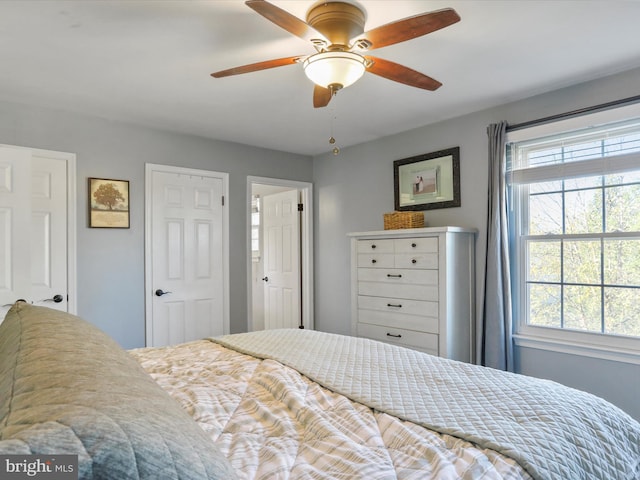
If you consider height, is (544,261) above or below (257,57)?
below

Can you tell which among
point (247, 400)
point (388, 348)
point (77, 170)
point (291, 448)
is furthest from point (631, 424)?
point (77, 170)

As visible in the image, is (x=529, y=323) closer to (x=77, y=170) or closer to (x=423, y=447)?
(x=423, y=447)

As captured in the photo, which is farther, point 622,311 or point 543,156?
point 543,156

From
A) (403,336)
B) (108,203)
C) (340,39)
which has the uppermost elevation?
(340,39)

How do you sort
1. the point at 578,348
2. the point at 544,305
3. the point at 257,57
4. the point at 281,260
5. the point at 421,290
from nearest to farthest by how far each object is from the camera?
the point at 257,57, the point at 578,348, the point at 544,305, the point at 421,290, the point at 281,260

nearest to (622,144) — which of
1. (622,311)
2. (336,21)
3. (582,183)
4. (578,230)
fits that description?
(582,183)

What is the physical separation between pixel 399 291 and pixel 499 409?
2151 mm

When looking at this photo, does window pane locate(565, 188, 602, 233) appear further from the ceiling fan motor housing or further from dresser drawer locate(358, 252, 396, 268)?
the ceiling fan motor housing

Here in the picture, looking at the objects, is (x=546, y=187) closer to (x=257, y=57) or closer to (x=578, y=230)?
(x=578, y=230)

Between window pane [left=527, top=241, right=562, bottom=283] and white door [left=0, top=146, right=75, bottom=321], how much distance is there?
363 cm

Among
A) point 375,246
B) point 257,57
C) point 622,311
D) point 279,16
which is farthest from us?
point 375,246

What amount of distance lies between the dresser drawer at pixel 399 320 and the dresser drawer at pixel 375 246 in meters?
0.53

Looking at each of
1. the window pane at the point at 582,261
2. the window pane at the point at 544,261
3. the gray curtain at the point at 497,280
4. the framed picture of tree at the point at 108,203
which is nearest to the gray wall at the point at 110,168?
the framed picture of tree at the point at 108,203

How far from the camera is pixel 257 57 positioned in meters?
2.45
